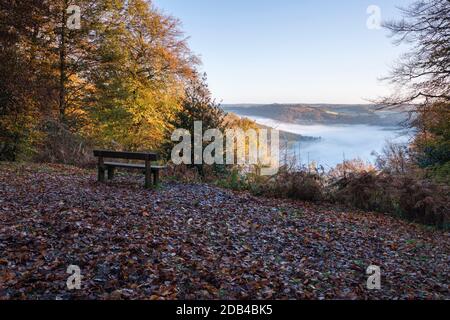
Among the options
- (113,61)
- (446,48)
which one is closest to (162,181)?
(113,61)

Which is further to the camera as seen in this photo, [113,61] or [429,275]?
[113,61]

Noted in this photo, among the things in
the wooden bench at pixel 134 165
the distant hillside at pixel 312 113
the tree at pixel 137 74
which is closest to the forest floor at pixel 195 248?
the wooden bench at pixel 134 165

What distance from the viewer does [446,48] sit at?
1230 cm

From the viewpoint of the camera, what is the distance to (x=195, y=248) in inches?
198

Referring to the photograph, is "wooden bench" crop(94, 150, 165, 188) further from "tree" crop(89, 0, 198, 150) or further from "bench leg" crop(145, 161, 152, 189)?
"tree" crop(89, 0, 198, 150)

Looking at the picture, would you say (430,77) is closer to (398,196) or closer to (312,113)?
(398,196)

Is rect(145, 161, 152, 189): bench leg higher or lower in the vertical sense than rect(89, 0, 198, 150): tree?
lower

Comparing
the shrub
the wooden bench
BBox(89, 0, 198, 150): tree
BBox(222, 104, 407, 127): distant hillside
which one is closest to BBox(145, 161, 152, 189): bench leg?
the wooden bench

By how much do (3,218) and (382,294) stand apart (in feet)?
18.4

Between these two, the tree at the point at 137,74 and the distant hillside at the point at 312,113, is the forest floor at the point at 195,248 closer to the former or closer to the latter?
the tree at the point at 137,74

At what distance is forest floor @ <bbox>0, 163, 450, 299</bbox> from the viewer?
3824 millimetres

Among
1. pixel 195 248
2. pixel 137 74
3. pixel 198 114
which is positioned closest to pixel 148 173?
pixel 195 248
